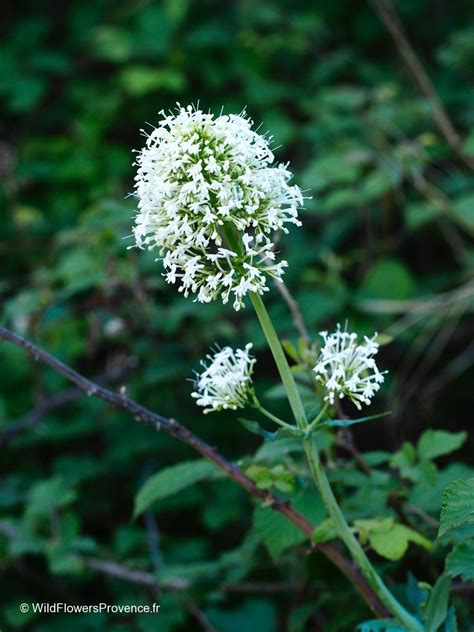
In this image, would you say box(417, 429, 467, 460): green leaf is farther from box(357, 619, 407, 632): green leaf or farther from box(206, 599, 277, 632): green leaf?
box(206, 599, 277, 632): green leaf

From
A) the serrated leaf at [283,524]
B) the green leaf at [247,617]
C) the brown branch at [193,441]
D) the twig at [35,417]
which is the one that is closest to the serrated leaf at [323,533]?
the brown branch at [193,441]

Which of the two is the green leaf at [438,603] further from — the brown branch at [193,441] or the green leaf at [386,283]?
the green leaf at [386,283]

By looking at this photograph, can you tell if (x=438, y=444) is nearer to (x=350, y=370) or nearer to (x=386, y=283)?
(x=350, y=370)

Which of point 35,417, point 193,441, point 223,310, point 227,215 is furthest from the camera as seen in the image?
point 223,310

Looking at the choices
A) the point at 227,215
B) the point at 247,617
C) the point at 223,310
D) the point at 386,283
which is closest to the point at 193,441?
the point at 227,215

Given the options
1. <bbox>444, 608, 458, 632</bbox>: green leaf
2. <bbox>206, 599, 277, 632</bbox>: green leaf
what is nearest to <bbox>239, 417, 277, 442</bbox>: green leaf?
<bbox>444, 608, 458, 632</bbox>: green leaf
